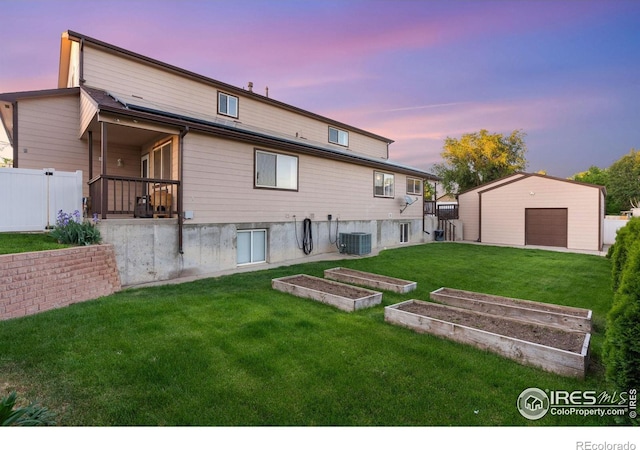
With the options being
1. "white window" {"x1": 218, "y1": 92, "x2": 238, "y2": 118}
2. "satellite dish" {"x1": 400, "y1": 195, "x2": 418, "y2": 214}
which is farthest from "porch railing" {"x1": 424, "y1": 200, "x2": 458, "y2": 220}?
"white window" {"x1": 218, "y1": 92, "x2": 238, "y2": 118}

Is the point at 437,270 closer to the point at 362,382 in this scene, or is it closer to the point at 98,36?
the point at 362,382

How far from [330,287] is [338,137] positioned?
12235 millimetres

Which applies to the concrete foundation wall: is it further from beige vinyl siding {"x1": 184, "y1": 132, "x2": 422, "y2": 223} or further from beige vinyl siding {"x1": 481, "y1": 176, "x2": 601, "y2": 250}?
beige vinyl siding {"x1": 481, "y1": 176, "x2": 601, "y2": 250}

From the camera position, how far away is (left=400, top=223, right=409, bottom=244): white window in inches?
659

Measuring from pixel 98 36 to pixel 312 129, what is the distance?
9.11 m

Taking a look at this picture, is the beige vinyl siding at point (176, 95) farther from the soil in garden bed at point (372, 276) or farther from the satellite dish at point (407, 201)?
the soil in garden bed at point (372, 276)

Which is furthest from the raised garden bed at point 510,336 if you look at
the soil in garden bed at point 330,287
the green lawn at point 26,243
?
the green lawn at point 26,243

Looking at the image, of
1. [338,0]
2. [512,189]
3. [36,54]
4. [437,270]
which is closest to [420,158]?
[512,189]

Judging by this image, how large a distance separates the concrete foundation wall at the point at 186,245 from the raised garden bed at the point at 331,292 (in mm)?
2657

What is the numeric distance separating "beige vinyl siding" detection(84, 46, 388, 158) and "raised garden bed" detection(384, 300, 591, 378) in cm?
1016

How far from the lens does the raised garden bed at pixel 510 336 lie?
3.37m

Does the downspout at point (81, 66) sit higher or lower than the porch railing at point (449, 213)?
higher

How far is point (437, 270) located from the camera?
9.15 m

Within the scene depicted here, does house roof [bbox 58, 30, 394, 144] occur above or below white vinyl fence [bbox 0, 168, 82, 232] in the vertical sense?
above
